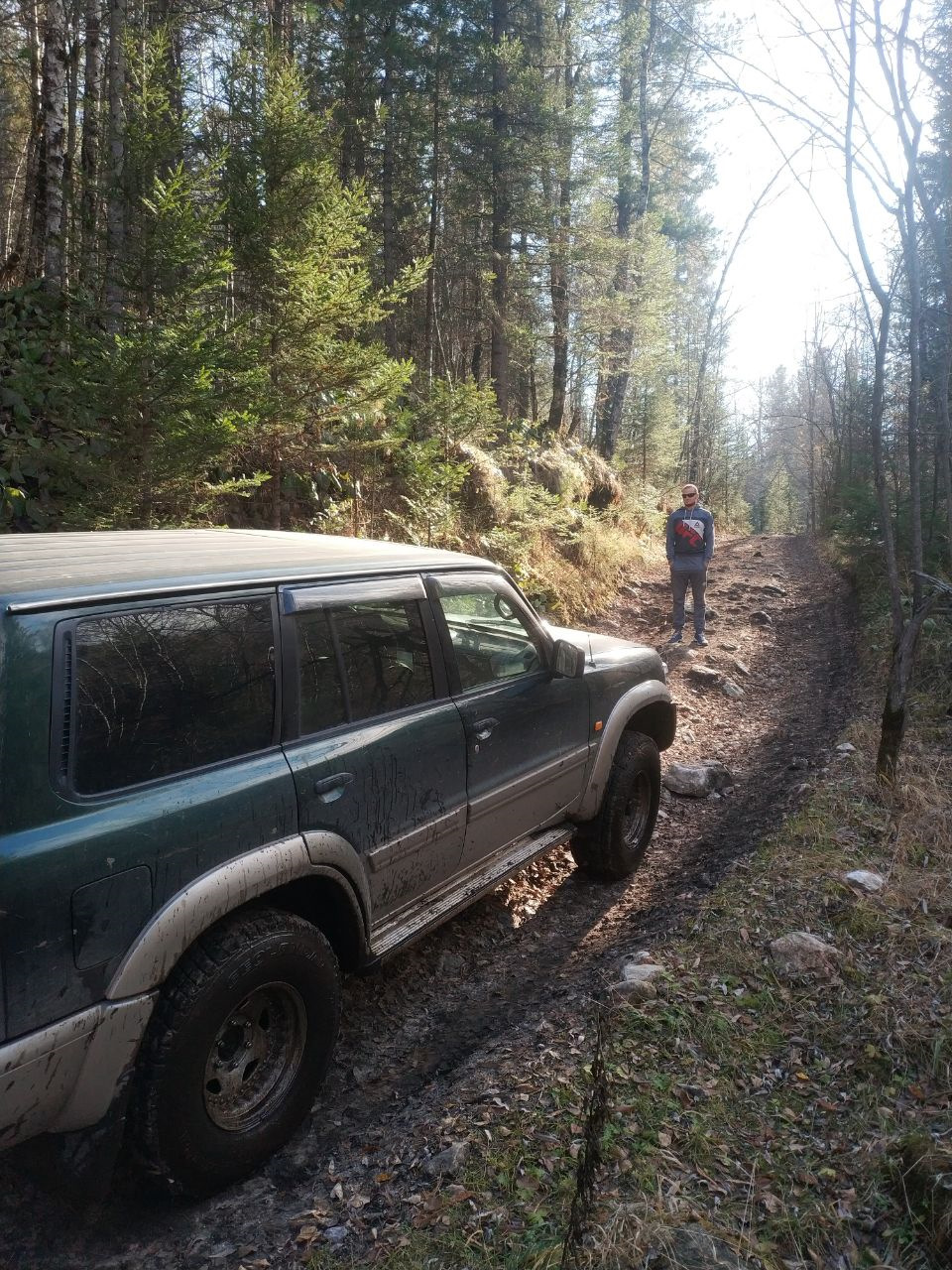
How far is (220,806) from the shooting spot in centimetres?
221

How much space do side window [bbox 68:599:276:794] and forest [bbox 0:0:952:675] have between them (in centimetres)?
399

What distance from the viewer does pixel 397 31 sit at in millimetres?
13789

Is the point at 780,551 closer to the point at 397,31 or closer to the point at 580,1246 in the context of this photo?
the point at 397,31

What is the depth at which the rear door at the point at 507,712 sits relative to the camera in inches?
130

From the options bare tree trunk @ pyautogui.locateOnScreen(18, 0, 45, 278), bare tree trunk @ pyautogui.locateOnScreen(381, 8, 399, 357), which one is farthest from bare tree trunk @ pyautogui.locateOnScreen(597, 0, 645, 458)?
bare tree trunk @ pyautogui.locateOnScreen(18, 0, 45, 278)

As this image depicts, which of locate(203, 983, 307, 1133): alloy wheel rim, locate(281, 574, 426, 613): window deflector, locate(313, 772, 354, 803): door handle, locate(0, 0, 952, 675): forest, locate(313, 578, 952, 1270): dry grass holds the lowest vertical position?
locate(313, 578, 952, 1270): dry grass

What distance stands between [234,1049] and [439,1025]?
1135 mm

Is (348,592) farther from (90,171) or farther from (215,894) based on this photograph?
(90,171)

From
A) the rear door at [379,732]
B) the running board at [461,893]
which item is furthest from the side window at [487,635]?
the running board at [461,893]

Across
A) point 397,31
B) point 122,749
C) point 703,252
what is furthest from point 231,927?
point 703,252

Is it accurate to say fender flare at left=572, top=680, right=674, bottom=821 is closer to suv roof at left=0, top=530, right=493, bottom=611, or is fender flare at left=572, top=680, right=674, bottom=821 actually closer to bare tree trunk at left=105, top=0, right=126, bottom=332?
suv roof at left=0, top=530, right=493, bottom=611

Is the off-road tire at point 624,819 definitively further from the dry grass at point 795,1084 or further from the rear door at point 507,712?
the dry grass at point 795,1084

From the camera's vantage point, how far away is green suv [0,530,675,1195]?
1.86 meters

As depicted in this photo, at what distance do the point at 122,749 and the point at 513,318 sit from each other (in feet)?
48.8
